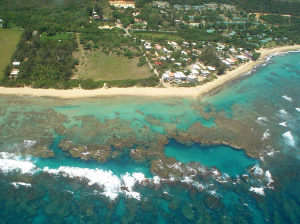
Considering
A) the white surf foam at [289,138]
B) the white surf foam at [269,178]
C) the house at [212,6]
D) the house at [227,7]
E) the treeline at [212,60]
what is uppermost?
the house at [212,6]

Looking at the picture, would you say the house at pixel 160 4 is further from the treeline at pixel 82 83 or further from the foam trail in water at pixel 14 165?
the foam trail in water at pixel 14 165

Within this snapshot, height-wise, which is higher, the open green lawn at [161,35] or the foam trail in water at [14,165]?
the open green lawn at [161,35]

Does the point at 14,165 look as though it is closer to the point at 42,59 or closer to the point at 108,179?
the point at 108,179

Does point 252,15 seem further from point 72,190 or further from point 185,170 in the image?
point 72,190

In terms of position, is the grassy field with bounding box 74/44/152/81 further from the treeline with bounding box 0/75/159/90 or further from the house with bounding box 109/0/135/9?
the house with bounding box 109/0/135/9

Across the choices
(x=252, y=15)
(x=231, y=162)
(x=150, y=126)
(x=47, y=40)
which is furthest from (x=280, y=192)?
(x=252, y=15)

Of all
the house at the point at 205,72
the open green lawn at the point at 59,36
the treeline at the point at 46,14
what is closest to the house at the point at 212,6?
the treeline at the point at 46,14

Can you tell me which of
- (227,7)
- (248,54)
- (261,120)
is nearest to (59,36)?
(248,54)
